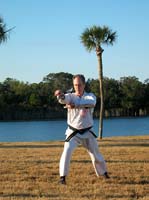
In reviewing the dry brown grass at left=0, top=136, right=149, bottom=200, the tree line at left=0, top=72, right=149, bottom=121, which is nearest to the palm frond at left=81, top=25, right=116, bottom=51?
the dry brown grass at left=0, top=136, right=149, bottom=200

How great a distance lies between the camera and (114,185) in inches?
344

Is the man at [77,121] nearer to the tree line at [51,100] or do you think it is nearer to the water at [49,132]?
the water at [49,132]

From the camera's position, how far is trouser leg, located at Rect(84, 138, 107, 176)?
30.1 ft

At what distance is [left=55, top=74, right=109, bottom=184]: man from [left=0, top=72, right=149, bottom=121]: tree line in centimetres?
9057

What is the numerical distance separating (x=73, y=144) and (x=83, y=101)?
2.50 ft

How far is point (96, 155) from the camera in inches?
364

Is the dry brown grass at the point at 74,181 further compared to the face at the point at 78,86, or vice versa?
the face at the point at 78,86

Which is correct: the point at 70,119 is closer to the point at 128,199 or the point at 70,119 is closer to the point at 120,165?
the point at 128,199

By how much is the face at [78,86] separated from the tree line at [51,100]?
90.6m

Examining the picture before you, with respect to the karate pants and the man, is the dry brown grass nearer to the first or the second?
the karate pants

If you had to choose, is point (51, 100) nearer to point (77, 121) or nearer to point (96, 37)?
point (96, 37)

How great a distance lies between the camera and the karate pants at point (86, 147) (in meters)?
8.91

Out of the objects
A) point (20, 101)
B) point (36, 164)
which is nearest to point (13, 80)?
point (20, 101)

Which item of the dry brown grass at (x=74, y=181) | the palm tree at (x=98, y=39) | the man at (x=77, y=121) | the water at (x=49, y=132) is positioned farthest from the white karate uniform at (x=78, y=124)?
the water at (x=49, y=132)
